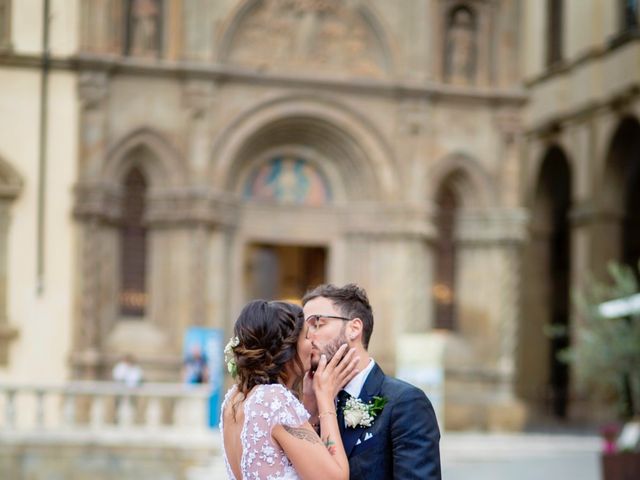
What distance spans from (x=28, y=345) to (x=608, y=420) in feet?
50.9

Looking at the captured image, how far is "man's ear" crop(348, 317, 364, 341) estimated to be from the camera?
6043 millimetres

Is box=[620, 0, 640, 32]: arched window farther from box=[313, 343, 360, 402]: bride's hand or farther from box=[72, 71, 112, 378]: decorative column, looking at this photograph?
box=[313, 343, 360, 402]: bride's hand

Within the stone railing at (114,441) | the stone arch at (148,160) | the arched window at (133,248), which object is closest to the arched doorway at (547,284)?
the stone arch at (148,160)

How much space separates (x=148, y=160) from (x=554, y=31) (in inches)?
609

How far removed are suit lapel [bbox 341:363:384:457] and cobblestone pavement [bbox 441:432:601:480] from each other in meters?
16.5

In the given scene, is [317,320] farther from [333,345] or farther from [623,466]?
[623,466]

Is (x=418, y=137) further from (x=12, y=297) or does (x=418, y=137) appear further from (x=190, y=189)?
(x=12, y=297)

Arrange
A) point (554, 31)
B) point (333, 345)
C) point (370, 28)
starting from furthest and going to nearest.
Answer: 1. point (554, 31)
2. point (370, 28)
3. point (333, 345)

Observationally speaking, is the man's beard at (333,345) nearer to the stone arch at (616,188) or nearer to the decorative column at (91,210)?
the decorative column at (91,210)

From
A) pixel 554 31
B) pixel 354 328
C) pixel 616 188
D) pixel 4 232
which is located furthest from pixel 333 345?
pixel 554 31

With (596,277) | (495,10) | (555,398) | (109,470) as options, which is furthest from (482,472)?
(555,398)

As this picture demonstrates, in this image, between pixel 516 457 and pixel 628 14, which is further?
pixel 628 14

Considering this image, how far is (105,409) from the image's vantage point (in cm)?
2491

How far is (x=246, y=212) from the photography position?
93.1ft
